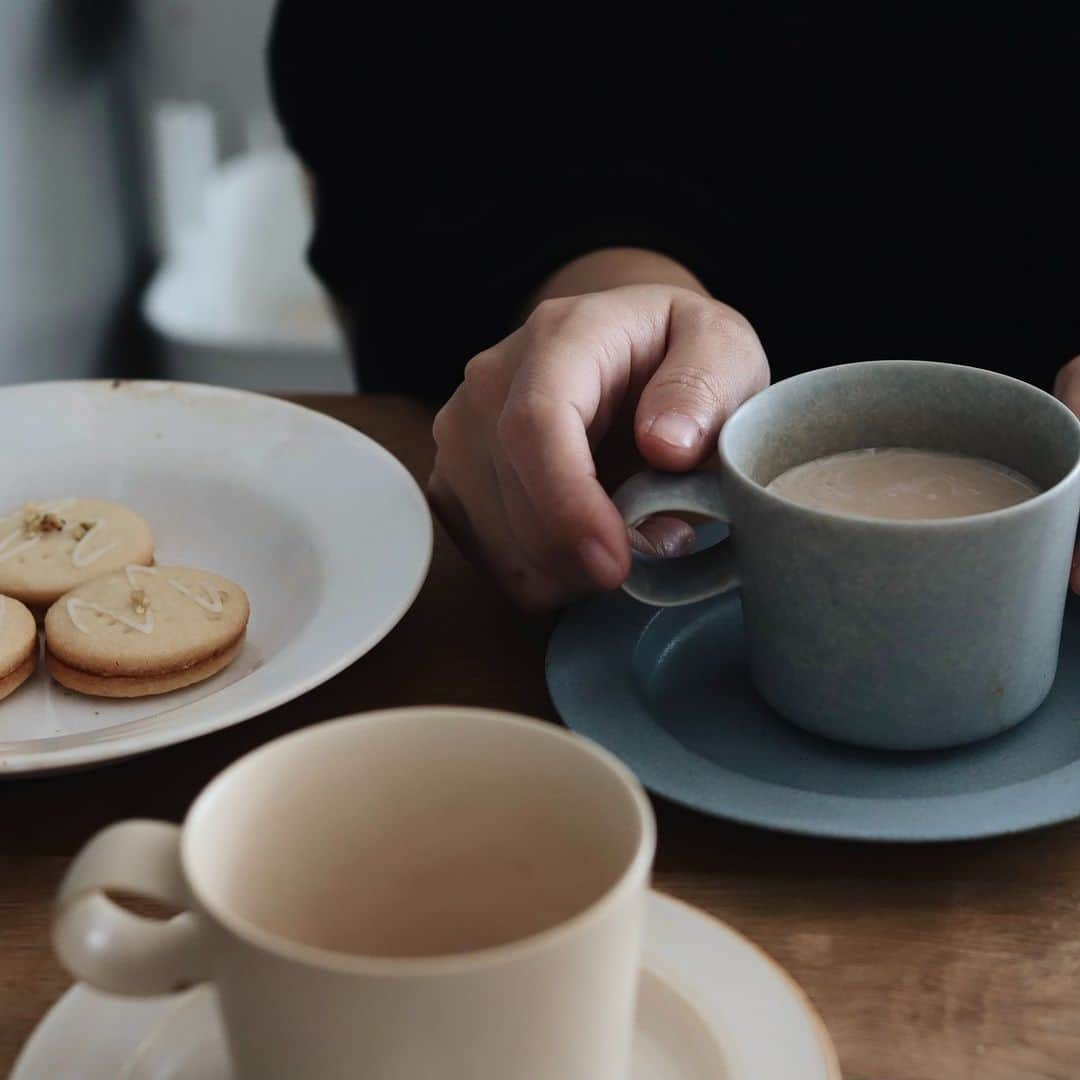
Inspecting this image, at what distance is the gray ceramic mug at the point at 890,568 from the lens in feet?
1.55

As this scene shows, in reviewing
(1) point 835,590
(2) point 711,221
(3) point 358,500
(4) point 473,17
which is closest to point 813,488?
(1) point 835,590

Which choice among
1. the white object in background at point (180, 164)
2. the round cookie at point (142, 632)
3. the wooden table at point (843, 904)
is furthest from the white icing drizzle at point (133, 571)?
the white object in background at point (180, 164)

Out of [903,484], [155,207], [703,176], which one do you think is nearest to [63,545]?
[903,484]

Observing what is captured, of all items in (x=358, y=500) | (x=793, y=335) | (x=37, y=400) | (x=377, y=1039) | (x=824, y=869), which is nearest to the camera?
(x=377, y=1039)

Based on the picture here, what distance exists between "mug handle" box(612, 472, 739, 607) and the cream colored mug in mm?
213

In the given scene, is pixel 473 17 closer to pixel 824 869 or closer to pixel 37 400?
pixel 37 400

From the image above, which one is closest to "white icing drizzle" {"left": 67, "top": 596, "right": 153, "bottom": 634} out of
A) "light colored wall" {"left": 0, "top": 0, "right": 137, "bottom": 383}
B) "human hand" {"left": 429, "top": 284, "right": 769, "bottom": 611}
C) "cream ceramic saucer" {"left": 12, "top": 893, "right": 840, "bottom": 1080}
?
"human hand" {"left": 429, "top": 284, "right": 769, "bottom": 611}

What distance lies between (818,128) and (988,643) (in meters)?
0.60

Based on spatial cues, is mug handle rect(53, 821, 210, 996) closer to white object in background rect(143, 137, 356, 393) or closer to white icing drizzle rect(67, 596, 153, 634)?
white icing drizzle rect(67, 596, 153, 634)

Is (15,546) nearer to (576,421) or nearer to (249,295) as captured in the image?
(576,421)

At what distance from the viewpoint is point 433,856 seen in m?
0.34

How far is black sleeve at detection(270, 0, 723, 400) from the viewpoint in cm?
90

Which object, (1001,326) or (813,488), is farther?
(1001,326)

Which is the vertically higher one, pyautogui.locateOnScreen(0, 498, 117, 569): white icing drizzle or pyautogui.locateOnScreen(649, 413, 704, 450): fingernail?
pyautogui.locateOnScreen(649, 413, 704, 450): fingernail
